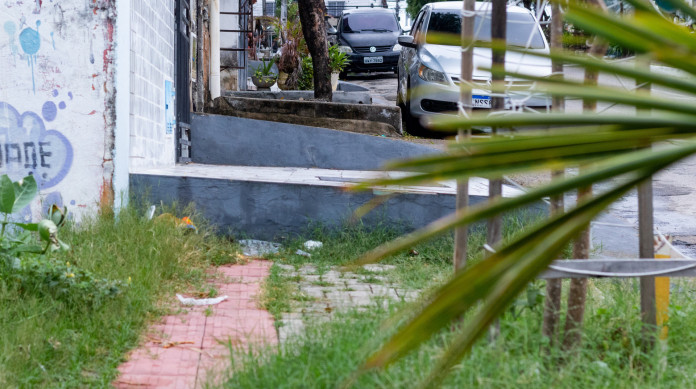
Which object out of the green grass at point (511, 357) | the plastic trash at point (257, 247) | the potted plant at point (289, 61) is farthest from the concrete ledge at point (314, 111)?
the green grass at point (511, 357)

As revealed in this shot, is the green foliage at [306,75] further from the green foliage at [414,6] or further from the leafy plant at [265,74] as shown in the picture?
the green foliage at [414,6]

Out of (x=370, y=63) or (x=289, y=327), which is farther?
(x=370, y=63)

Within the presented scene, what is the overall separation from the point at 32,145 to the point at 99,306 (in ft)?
8.40

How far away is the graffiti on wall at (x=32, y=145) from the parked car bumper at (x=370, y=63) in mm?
18159

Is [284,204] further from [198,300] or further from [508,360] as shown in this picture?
[508,360]

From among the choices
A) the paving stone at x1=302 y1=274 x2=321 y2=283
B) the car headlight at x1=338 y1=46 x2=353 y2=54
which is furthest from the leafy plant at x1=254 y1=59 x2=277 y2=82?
the paving stone at x1=302 y1=274 x2=321 y2=283

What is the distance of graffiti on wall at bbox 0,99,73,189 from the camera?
598cm

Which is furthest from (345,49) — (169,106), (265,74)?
(169,106)

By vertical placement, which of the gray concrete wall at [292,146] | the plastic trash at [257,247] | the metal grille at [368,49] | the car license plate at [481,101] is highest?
the metal grille at [368,49]

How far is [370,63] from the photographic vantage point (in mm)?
23859

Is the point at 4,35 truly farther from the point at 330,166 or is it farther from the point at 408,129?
the point at 408,129

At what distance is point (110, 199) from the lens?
20.1ft

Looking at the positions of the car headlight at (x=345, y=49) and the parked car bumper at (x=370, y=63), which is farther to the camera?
the parked car bumper at (x=370, y=63)

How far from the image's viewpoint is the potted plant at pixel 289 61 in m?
18.6
